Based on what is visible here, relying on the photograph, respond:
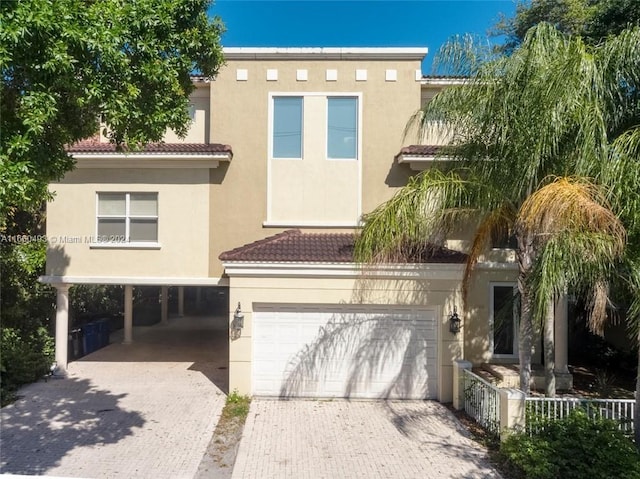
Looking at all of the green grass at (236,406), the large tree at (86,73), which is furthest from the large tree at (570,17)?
the green grass at (236,406)

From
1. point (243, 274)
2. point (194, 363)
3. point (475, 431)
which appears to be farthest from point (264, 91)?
point (475, 431)

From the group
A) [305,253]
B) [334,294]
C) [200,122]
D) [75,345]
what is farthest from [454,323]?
[75,345]

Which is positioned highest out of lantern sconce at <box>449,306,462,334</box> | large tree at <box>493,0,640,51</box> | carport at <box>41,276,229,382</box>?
large tree at <box>493,0,640,51</box>

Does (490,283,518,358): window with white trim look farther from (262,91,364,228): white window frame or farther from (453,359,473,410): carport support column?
(262,91,364,228): white window frame

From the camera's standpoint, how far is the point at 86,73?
5.19 meters

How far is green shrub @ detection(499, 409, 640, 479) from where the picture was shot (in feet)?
18.1

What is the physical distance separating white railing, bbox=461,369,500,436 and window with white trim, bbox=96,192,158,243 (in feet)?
27.8

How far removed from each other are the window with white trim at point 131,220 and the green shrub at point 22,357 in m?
3.40

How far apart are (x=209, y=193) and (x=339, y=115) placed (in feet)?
13.9

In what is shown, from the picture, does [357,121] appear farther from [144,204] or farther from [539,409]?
[539,409]

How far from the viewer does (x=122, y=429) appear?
7.66m

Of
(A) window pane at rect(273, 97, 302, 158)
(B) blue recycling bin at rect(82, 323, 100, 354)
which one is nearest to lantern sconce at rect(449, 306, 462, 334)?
(A) window pane at rect(273, 97, 302, 158)

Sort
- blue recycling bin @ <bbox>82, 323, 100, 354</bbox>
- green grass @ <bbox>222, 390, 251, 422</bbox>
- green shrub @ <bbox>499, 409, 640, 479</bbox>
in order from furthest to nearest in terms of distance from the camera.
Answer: blue recycling bin @ <bbox>82, 323, 100, 354</bbox> → green grass @ <bbox>222, 390, 251, 422</bbox> → green shrub @ <bbox>499, 409, 640, 479</bbox>

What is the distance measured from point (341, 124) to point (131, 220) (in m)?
6.34
